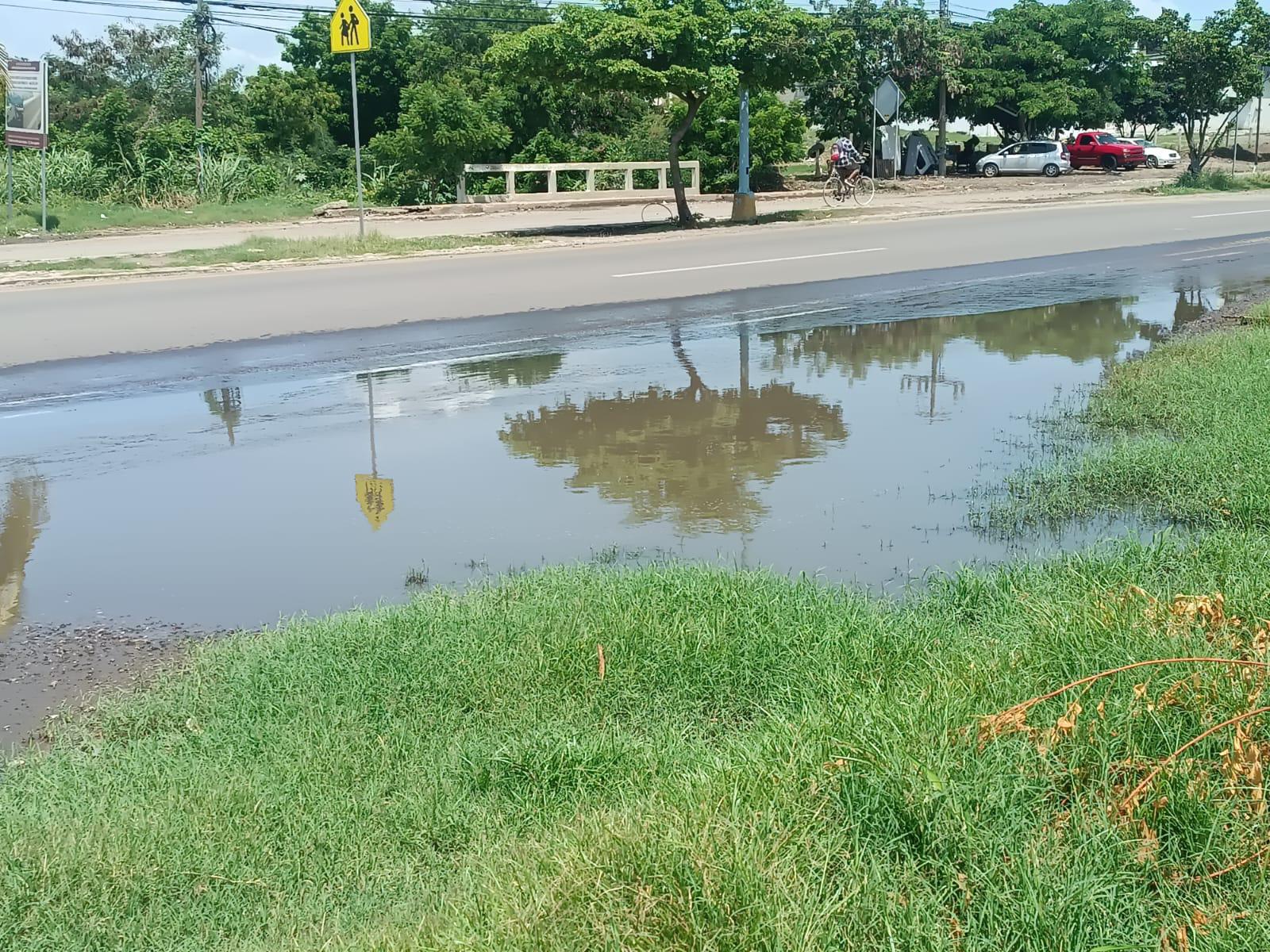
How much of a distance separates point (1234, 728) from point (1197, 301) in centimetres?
1377

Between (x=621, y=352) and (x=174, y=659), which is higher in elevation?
(x=621, y=352)

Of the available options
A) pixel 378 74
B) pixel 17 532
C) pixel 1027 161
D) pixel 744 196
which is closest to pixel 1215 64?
pixel 1027 161

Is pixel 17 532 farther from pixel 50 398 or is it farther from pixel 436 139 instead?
pixel 436 139

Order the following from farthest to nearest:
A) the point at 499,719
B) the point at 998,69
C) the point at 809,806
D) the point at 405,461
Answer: the point at 998,69
the point at 405,461
the point at 499,719
the point at 809,806

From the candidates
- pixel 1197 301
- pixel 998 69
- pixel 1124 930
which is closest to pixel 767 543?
pixel 1124 930

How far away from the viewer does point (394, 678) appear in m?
4.96

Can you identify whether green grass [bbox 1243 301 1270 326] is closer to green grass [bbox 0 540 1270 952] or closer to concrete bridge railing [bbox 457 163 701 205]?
green grass [bbox 0 540 1270 952]

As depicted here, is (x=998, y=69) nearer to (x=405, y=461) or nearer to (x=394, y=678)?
(x=405, y=461)

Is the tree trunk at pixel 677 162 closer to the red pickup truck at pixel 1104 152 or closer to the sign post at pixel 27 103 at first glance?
the sign post at pixel 27 103

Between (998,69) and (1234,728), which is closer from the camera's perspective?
(1234,728)

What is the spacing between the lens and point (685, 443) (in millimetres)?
9297

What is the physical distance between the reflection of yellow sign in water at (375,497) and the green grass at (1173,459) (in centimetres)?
344

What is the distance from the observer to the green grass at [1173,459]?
22.8ft

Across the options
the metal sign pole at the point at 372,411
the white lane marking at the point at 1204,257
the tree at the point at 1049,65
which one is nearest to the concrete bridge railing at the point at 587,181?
the white lane marking at the point at 1204,257
